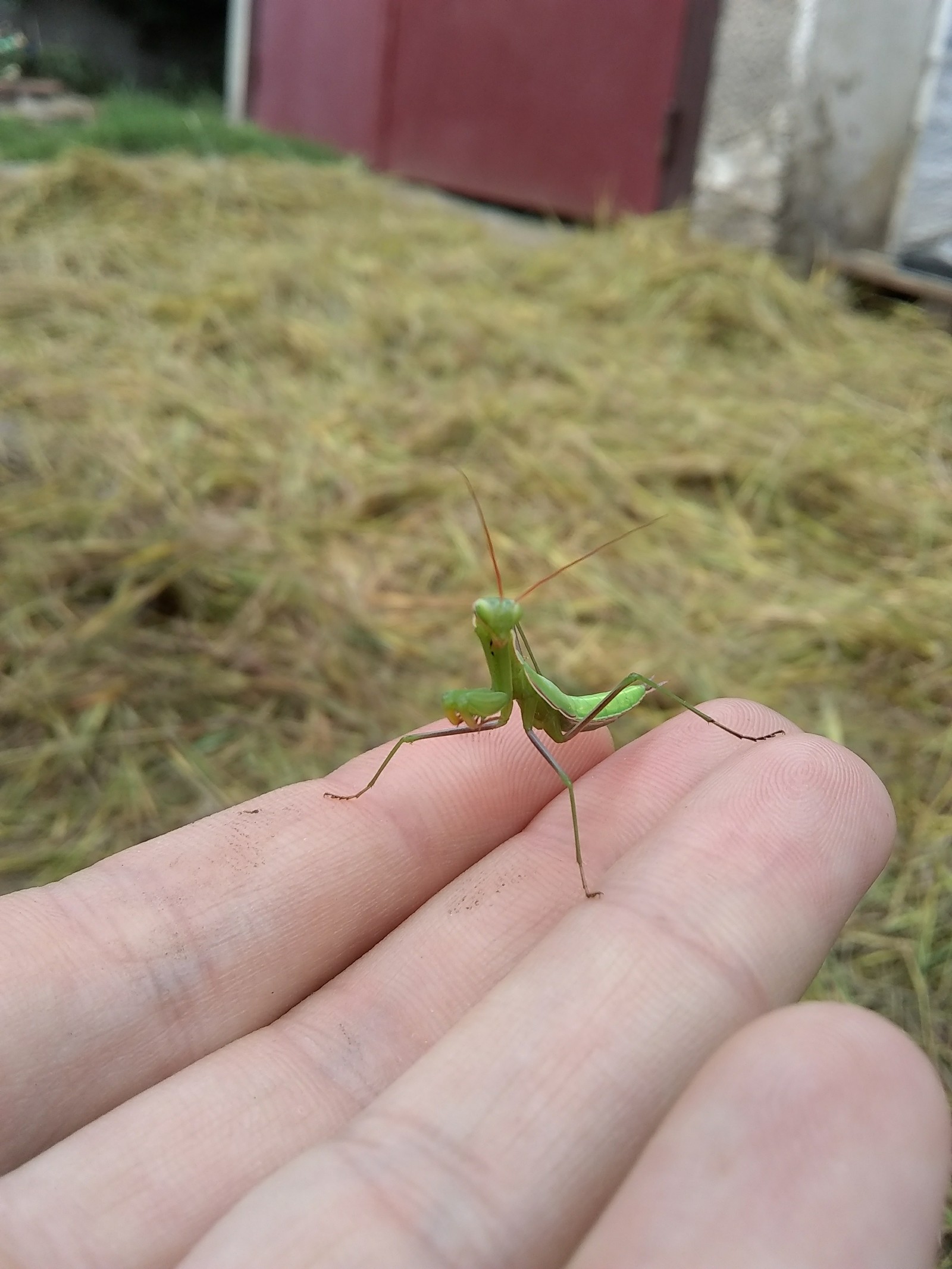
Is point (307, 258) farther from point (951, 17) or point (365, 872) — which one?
point (365, 872)

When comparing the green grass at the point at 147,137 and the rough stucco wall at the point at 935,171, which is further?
the green grass at the point at 147,137

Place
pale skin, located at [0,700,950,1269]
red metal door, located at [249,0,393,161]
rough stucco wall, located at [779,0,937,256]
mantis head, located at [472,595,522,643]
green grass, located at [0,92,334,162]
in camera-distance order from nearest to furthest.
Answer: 1. pale skin, located at [0,700,950,1269]
2. mantis head, located at [472,595,522,643]
3. rough stucco wall, located at [779,0,937,256]
4. green grass, located at [0,92,334,162]
5. red metal door, located at [249,0,393,161]

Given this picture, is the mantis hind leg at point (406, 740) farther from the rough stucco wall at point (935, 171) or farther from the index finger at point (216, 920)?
the rough stucco wall at point (935, 171)

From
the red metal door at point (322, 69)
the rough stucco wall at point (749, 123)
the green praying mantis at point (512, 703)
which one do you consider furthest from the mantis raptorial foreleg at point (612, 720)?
the red metal door at point (322, 69)

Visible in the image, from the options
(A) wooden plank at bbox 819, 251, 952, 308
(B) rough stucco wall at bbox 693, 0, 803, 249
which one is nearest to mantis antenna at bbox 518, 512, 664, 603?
(A) wooden plank at bbox 819, 251, 952, 308

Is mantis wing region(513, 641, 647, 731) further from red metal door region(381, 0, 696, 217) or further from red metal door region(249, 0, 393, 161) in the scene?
red metal door region(249, 0, 393, 161)

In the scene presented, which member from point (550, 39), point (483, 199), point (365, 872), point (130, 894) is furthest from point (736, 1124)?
point (483, 199)

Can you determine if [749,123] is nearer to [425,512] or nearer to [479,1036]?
[425,512]
